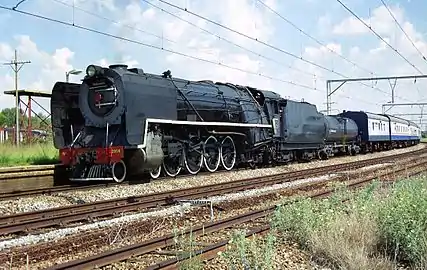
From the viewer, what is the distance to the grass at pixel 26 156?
17.1m

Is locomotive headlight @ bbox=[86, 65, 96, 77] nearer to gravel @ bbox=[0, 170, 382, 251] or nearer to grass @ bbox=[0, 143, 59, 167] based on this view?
grass @ bbox=[0, 143, 59, 167]

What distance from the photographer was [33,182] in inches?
570

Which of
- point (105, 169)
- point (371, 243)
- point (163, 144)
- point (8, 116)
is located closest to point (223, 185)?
point (163, 144)

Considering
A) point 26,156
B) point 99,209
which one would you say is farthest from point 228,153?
point 99,209

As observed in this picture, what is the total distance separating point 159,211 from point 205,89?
29.1 feet

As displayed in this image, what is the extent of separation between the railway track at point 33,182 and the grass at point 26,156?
2047 mm

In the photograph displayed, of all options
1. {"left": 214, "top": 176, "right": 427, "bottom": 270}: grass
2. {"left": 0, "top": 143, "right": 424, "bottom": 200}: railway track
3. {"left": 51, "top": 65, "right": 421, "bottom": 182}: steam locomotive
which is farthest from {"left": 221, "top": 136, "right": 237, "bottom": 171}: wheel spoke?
{"left": 214, "top": 176, "right": 427, "bottom": 270}: grass

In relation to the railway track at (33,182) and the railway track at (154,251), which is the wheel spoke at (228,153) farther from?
the railway track at (154,251)

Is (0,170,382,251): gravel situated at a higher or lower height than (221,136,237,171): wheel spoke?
lower

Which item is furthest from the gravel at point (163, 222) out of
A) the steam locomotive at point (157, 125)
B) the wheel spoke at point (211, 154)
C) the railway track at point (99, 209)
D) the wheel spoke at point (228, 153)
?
the wheel spoke at point (228, 153)

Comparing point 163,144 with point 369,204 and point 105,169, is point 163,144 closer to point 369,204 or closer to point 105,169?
point 105,169

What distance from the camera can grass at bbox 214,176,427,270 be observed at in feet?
19.8

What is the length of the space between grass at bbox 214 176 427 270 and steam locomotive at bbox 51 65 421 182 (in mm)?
7434

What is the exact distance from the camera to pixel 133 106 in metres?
14.6
